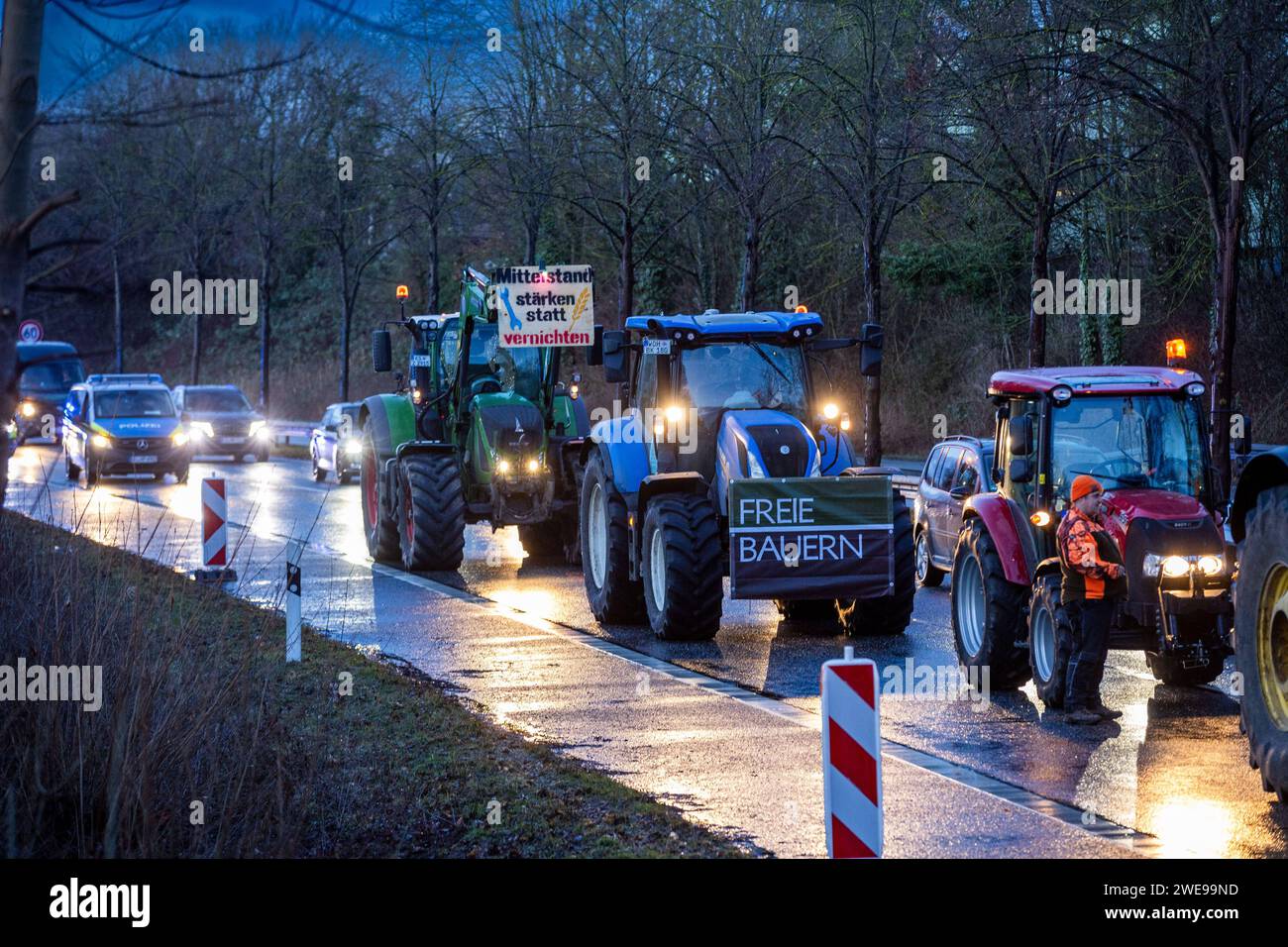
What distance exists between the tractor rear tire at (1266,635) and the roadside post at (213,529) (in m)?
11.6

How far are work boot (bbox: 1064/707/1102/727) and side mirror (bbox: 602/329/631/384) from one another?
604cm

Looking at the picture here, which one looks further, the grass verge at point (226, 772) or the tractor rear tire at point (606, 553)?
the tractor rear tire at point (606, 553)

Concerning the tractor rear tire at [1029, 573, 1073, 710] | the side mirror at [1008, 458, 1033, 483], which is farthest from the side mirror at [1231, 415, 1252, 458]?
the tractor rear tire at [1029, 573, 1073, 710]

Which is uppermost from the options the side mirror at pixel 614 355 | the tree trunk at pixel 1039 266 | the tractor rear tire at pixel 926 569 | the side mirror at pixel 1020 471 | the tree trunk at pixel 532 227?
the tree trunk at pixel 532 227

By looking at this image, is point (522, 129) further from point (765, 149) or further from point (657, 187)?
point (765, 149)

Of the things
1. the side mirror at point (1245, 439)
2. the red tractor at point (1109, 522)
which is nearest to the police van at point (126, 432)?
the side mirror at point (1245, 439)

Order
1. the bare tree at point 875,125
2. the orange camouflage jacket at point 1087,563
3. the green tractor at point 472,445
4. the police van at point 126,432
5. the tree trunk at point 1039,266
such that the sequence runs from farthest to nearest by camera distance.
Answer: the police van at point 126,432 → the bare tree at point 875,125 → the tree trunk at point 1039,266 → the green tractor at point 472,445 → the orange camouflage jacket at point 1087,563

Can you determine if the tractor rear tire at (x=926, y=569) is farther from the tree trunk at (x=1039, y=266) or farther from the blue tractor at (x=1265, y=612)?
the blue tractor at (x=1265, y=612)

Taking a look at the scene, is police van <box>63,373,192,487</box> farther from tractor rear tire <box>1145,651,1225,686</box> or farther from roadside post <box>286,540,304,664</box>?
tractor rear tire <box>1145,651,1225,686</box>

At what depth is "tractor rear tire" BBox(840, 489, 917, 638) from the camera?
15328mm

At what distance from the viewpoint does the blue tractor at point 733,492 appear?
48.8 ft

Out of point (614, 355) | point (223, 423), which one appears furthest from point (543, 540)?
point (223, 423)

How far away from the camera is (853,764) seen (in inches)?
278

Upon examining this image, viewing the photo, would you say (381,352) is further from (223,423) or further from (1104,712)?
(223,423)
